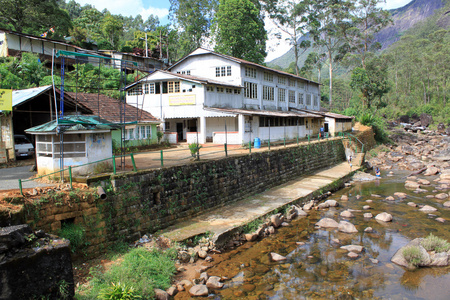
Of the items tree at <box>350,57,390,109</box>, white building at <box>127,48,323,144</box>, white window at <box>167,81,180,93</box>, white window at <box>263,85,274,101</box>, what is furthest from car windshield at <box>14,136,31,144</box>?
tree at <box>350,57,390,109</box>

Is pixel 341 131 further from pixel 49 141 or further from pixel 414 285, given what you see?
pixel 49 141

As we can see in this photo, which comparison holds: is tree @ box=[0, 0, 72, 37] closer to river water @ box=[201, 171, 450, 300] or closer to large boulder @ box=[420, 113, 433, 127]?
river water @ box=[201, 171, 450, 300]

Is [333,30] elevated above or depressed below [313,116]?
above

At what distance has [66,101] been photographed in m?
18.8

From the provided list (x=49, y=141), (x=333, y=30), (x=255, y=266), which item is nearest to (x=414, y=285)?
(x=255, y=266)

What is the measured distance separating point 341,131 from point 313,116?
5.56 meters

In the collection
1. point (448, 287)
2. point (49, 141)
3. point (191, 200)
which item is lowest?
point (448, 287)

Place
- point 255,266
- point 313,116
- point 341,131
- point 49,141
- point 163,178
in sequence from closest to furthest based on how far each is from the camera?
1. point 255,266
2. point 49,141
3. point 163,178
4. point 313,116
5. point 341,131

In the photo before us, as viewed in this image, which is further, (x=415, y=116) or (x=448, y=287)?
(x=415, y=116)

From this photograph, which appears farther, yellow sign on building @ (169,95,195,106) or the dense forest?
the dense forest

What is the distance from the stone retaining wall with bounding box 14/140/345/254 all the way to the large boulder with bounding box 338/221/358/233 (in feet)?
18.3

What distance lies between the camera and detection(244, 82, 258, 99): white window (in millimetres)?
29719

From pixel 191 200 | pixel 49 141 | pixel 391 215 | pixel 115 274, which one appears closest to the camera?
pixel 115 274

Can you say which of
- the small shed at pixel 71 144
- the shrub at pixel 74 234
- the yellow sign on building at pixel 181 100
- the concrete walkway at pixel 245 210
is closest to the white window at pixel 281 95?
the yellow sign on building at pixel 181 100
